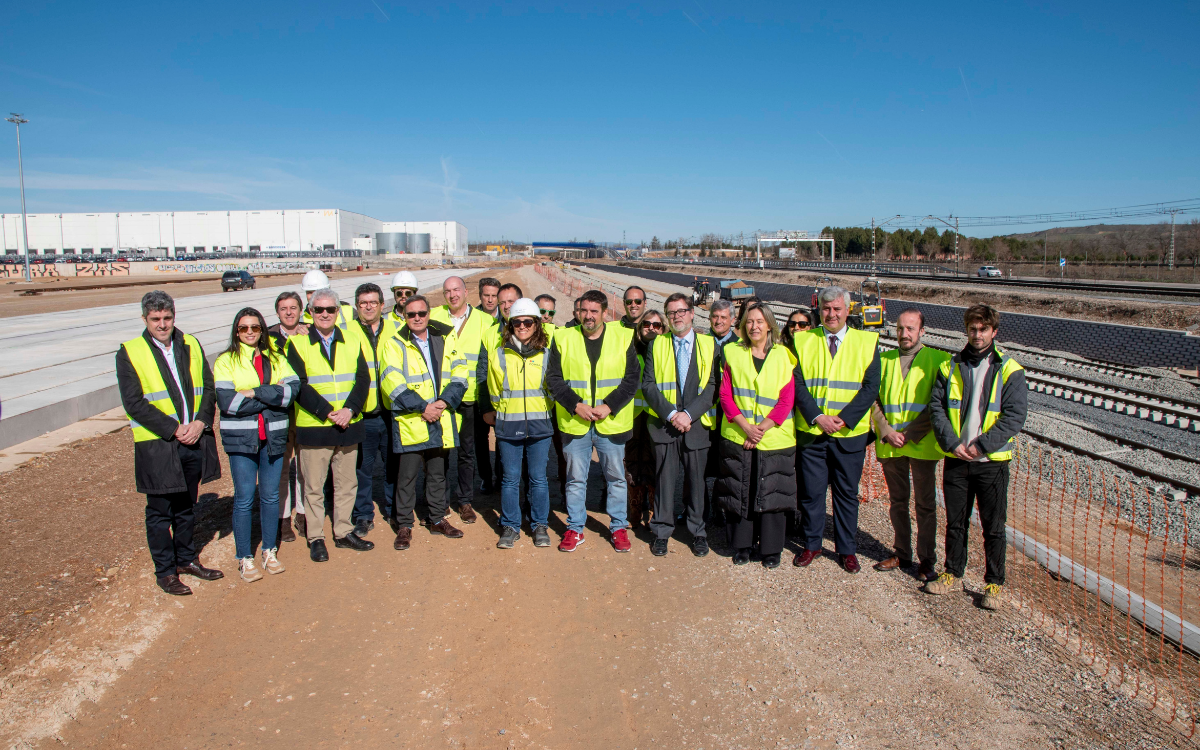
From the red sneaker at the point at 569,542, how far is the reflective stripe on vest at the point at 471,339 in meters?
1.47

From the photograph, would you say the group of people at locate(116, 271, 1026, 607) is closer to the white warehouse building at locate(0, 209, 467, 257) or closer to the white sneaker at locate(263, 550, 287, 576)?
the white sneaker at locate(263, 550, 287, 576)

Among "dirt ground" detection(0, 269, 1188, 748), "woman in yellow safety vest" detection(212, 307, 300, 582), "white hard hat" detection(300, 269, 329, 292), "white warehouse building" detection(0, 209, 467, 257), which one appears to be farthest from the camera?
"white warehouse building" detection(0, 209, 467, 257)

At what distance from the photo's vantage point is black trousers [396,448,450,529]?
536 centimetres

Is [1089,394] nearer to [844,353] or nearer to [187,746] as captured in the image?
[844,353]

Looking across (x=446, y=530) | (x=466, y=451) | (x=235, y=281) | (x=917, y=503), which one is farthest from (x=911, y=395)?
(x=235, y=281)

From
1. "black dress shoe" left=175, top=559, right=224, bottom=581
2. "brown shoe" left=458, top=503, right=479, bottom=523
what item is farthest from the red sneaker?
"black dress shoe" left=175, top=559, right=224, bottom=581

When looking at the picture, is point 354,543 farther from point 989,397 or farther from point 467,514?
point 989,397

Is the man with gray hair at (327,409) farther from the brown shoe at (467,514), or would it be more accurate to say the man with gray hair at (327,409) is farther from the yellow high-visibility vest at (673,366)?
the yellow high-visibility vest at (673,366)

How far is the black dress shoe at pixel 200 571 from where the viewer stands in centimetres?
471

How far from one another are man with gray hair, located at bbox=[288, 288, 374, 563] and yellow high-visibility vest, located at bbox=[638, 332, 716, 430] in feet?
7.43

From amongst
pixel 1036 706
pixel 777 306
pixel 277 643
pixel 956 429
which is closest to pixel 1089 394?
pixel 956 429

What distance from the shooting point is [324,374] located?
496cm

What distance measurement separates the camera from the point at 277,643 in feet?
12.9

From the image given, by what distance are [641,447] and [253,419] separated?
296cm
